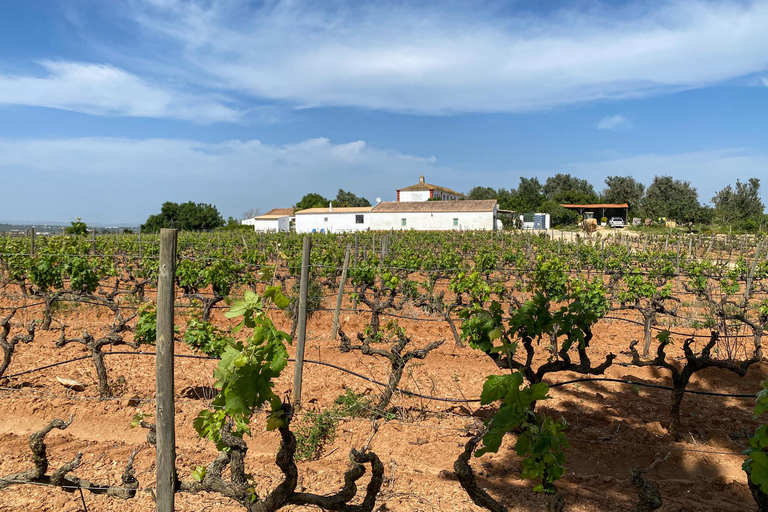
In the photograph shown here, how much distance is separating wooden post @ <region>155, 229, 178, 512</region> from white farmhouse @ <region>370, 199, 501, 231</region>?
38.5 meters

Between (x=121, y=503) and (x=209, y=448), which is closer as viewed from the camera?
(x=121, y=503)

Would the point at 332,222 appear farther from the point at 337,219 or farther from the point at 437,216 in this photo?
the point at 437,216

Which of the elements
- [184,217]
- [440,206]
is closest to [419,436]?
[440,206]

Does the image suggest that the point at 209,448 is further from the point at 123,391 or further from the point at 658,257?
the point at 658,257

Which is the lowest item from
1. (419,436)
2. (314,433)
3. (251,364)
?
(419,436)

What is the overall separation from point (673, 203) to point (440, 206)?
19.0 m

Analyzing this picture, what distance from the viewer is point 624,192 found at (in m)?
58.7

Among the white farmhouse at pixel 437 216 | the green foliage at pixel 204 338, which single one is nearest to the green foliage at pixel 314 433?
the green foliage at pixel 204 338

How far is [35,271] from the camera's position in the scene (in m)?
8.27

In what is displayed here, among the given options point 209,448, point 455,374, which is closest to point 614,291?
point 455,374

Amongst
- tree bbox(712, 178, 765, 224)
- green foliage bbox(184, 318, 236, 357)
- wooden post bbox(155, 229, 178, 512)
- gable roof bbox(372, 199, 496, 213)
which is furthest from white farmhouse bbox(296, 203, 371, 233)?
wooden post bbox(155, 229, 178, 512)

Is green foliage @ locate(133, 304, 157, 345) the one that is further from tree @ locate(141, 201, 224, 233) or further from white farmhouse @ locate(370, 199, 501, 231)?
tree @ locate(141, 201, 224, 233)

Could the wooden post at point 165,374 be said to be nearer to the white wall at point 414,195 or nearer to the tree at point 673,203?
the tree at point 673,203

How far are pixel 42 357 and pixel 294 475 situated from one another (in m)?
5.38
